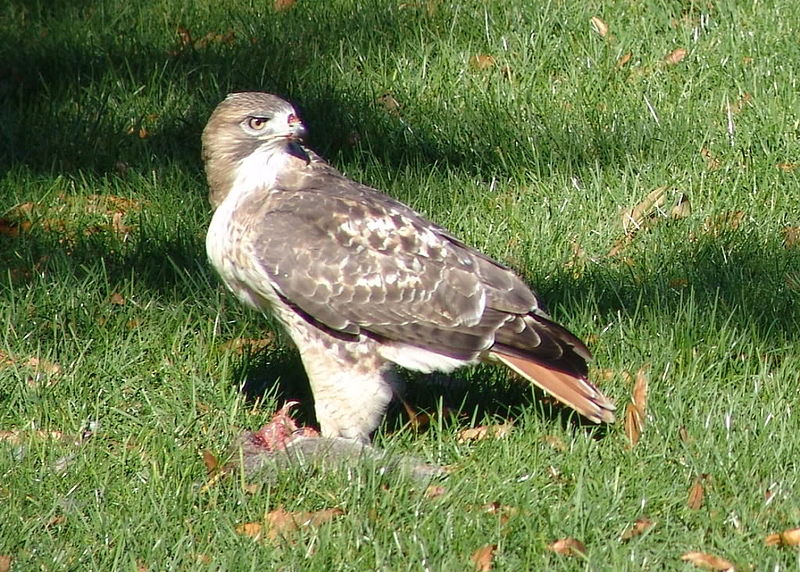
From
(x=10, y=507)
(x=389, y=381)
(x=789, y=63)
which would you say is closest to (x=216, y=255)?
(x=389, y=381)

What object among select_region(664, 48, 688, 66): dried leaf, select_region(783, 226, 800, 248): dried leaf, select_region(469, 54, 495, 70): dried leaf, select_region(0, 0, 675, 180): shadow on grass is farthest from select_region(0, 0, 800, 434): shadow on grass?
select_region(664, 48, 688, 66): dried leaf

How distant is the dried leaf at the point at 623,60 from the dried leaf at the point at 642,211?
1.22 meters

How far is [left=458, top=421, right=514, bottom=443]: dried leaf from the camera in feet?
16.8

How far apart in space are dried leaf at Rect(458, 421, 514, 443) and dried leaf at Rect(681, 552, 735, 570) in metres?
0.97

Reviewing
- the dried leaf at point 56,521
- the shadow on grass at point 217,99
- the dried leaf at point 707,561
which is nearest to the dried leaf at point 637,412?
the dried leaf at point 707,561

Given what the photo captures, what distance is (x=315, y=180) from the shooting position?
17.4 feet

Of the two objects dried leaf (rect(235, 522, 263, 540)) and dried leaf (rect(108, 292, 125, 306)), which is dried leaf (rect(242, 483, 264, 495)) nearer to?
dried leaf (rect(235, 522, 263, 540))

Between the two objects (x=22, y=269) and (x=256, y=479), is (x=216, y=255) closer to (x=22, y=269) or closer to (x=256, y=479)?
(x=256, y=479)

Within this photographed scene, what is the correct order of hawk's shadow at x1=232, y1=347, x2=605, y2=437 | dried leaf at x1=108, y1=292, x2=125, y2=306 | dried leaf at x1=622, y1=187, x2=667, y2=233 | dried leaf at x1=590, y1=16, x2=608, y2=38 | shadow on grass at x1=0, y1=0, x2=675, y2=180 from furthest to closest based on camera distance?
1. dried leaf at x1=590, y1=16, x2=608, y2=38
2. shadow on grass at x1=0, y1=0, x2=675, y2=180
3. dried leaf at x1=622, y1=187, x2=667, y2=233
4. dried leaf at x1=108, y1=292, x2=125, y2=306
5. hawk's shadow at x1=232, y1=347, x2=605, y2=437

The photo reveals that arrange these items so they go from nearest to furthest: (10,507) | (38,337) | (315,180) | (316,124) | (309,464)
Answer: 1. (10,507)
2. (309,464)
3. (315,180)
4. (38,337)
5. (316,124)

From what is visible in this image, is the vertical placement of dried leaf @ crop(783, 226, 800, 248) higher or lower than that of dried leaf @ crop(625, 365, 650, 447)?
higher

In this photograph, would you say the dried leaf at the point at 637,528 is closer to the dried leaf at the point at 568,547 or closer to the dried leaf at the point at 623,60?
the dried leaf at the point at 568,547

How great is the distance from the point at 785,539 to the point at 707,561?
28cm

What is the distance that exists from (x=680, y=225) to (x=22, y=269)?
10.6 feet
